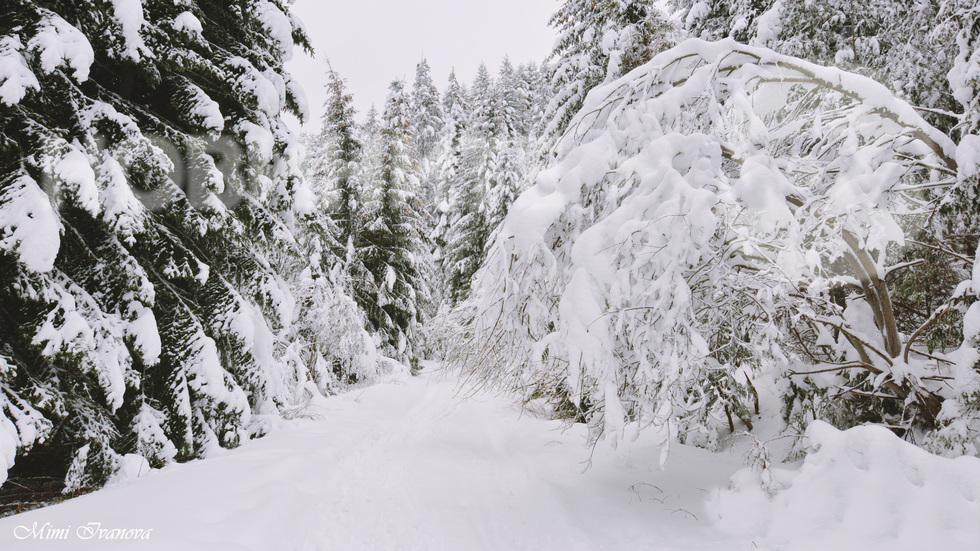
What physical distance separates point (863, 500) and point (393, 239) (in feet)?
50.8

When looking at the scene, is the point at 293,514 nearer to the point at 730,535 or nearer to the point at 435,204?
the point at 730,535

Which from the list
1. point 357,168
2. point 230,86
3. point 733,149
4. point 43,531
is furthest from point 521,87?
point 43,531

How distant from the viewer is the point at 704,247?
3.54 meters

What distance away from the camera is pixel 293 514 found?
440 cm

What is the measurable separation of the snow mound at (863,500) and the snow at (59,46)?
7.51 m

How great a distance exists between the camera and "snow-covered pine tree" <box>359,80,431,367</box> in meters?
16.5

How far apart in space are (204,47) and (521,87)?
26462mm

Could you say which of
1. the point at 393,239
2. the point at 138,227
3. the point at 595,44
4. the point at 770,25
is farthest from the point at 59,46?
the point at 393,239

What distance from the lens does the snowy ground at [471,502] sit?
3270 millimetres

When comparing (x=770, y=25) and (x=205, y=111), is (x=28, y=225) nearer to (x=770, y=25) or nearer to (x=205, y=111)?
(x=205, y=111)

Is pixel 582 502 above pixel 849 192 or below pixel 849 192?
below

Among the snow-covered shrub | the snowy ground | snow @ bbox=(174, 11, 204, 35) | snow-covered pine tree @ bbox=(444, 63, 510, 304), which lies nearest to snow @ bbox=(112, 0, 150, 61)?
the snow-covered shrub

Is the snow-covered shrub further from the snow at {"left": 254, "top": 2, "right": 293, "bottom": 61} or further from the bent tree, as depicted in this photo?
the bent tree

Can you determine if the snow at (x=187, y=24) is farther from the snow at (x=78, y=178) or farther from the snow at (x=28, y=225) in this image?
the snow at (x=28, y=225)
